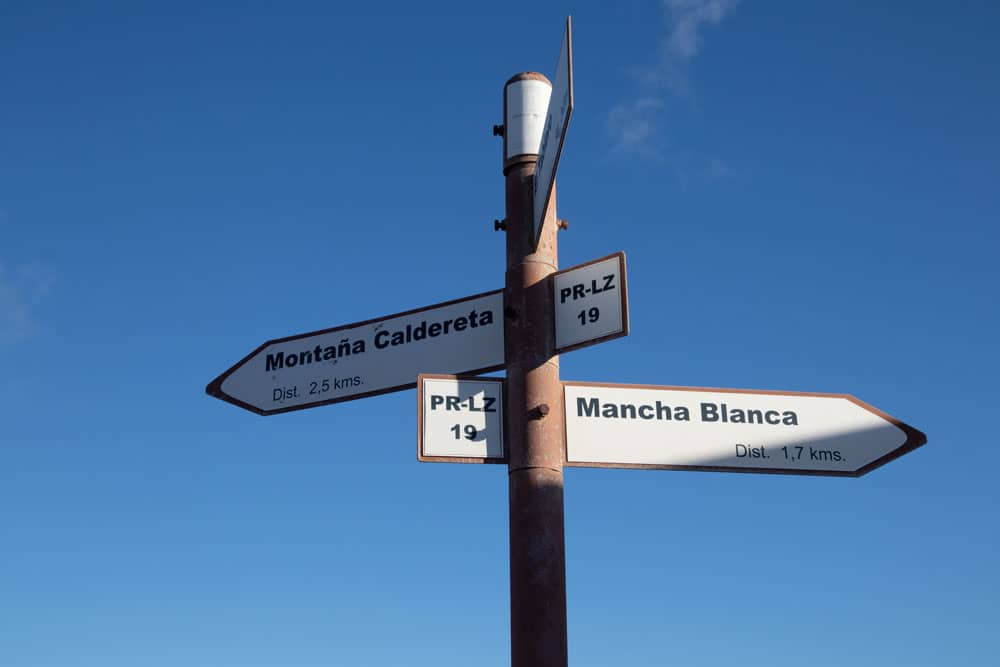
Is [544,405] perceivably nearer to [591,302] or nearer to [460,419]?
[460,419]

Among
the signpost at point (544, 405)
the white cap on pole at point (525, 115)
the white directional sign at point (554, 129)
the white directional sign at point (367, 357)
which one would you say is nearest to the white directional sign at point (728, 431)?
the signpost at point (544, 405)

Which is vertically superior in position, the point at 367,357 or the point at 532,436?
the point at 367,357

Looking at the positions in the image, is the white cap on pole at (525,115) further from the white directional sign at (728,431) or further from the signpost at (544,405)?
the white directional sign at (728,431)

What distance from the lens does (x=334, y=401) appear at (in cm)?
564

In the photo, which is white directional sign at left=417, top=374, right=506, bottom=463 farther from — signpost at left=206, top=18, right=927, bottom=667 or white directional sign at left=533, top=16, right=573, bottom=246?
white directional sign at left=533, top=16, right=573, bottom=246

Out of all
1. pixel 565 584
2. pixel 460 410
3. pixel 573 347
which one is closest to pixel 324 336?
pixel 460 410

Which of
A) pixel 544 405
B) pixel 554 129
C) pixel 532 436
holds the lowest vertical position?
pixel 532 436

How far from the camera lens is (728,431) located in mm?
5156

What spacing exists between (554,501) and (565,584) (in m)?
0.37

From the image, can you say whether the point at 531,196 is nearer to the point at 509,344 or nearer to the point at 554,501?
the point at 509,344

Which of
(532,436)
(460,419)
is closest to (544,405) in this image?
(532,436)

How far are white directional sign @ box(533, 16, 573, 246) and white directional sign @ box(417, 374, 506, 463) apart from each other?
789mm

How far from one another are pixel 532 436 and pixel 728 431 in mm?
986

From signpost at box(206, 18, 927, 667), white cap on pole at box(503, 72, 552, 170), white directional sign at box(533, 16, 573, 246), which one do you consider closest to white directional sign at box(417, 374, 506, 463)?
signpost at box(206, 18, 927, 667)
